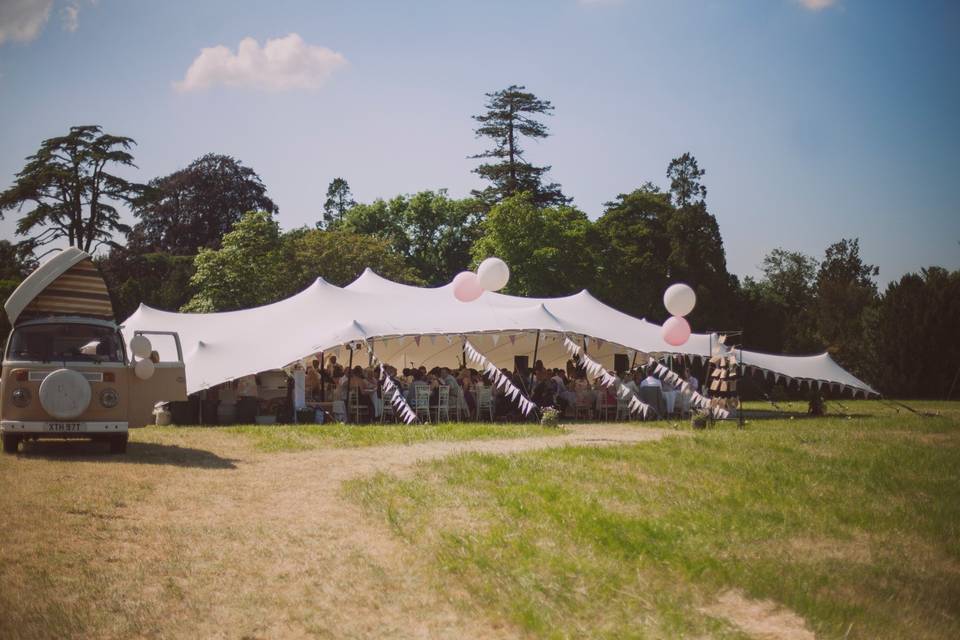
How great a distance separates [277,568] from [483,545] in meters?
1.47

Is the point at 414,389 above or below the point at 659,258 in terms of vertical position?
below

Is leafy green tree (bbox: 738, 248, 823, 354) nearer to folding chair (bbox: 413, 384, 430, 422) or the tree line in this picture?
the tree line

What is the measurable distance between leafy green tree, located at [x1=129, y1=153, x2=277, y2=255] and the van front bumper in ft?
110

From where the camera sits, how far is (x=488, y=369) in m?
16.4

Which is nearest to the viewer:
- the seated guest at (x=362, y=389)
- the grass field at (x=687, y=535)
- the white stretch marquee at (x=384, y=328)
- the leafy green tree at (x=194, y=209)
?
the grass field at (x=687, y=535)

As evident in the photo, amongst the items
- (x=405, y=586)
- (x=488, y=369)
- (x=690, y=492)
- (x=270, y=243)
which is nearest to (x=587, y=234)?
(x=270, y=243)

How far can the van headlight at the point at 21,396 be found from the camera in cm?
941

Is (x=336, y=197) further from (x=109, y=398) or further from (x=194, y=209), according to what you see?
(x=109, y=398)

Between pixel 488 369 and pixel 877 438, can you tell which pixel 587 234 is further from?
pixel 877 438

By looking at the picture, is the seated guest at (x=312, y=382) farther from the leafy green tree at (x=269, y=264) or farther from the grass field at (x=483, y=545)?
the leafy green tree at (x=269, y=264)

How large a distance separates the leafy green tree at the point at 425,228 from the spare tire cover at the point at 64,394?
1534 inches

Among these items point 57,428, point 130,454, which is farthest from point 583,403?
point 57,428

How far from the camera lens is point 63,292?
1053cm

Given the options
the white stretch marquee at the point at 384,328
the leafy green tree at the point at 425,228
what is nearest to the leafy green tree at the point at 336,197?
the leafy green tree at the point at 425,228
